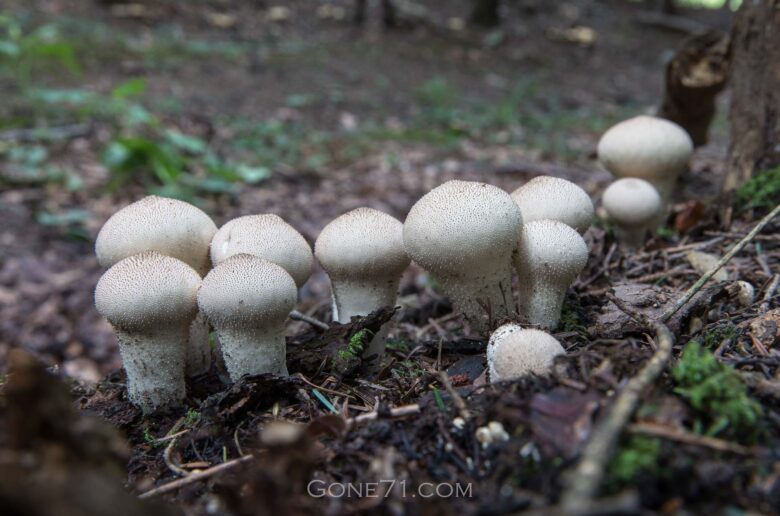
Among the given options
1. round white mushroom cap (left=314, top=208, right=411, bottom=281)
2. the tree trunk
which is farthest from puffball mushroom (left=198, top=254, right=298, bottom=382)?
the tree trunk

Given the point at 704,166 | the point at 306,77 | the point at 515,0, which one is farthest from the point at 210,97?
the point at 515,0

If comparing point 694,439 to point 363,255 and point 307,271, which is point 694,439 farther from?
point 307,271

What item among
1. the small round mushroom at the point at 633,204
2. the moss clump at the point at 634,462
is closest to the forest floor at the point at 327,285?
the moss clump at the point at 634,462

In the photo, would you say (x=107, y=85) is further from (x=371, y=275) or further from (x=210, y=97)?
(x=371, y=275)

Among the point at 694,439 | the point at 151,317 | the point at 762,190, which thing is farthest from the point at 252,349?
the point at 762,190

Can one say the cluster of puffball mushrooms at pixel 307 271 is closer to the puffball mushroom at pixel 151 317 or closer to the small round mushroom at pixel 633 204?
the puffball mushroom at pixel 151 317
